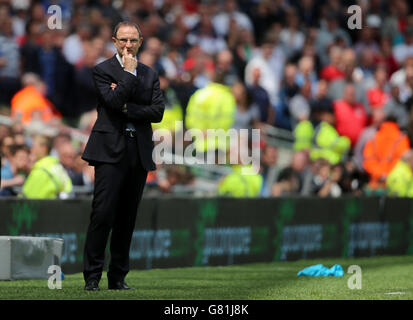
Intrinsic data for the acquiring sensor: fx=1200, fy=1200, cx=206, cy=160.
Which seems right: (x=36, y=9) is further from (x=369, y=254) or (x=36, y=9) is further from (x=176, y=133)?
(x=369, y=254)

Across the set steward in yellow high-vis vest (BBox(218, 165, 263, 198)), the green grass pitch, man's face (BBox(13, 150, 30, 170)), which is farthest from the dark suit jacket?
steward in yellow high-vis vest (BBox(218, 165, 263, 198))

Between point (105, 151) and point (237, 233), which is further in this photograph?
point (237, 233)

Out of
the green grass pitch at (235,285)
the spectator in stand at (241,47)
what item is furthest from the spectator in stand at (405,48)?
the green grass pitch at (235,285)

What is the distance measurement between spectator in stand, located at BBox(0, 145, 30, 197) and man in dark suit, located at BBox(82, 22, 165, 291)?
12.6 feet

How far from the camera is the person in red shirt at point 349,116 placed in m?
20.4

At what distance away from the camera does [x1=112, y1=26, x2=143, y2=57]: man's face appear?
964 centimetres

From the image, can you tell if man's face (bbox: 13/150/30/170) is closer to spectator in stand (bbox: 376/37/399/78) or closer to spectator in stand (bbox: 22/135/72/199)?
spectator in stand (bbox: 22/135/72/199)

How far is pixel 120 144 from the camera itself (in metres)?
9.68

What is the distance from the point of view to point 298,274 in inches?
506

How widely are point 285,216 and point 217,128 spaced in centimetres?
186

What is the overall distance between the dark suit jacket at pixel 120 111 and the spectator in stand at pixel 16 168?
3938 millimetres

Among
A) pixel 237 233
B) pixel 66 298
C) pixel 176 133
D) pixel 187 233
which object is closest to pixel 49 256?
pixel 66 298

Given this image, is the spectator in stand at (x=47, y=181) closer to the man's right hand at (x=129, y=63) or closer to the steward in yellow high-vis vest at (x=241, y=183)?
the steward in yellow high-vis vest at (x=241, y=183)

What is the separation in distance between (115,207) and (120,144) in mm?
523
